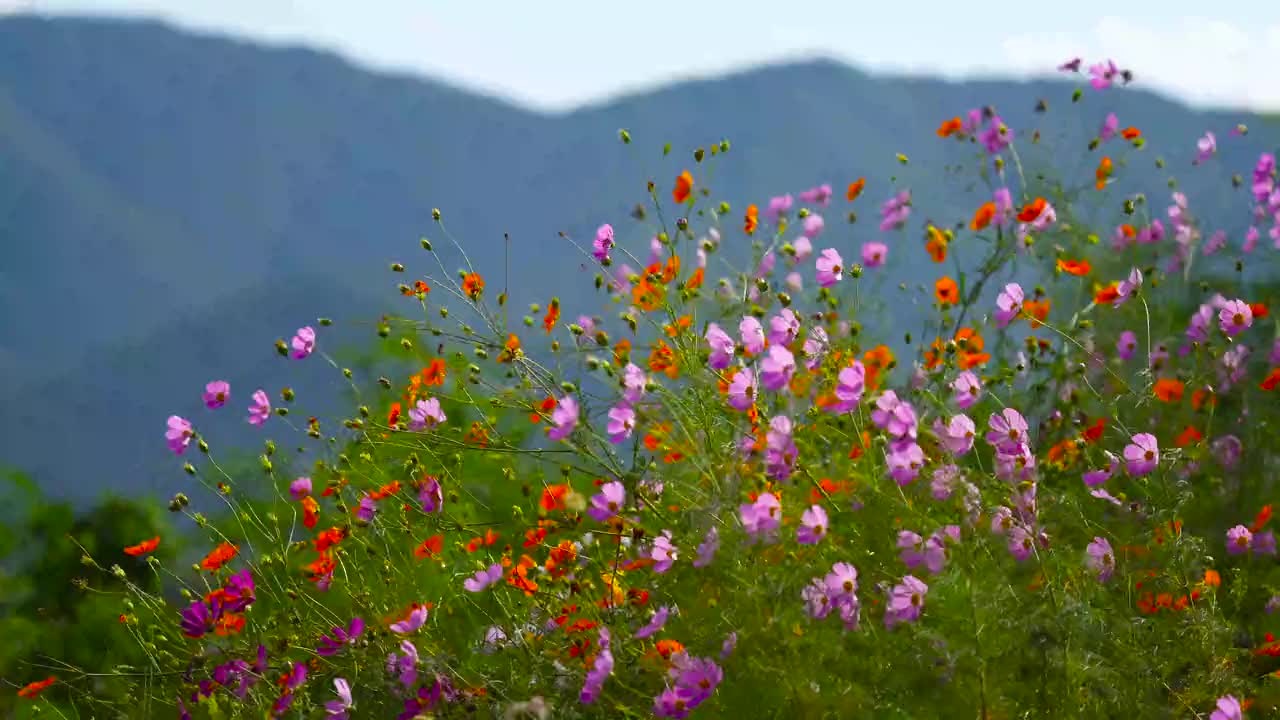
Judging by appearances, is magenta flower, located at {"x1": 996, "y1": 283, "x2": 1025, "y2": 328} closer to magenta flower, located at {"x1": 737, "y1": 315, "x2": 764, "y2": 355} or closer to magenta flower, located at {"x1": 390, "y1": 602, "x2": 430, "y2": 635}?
magenta flower, located at {"x1": 737, "y1": 315, "x2": 764, "y2": 355}

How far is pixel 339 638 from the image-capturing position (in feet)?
7.07

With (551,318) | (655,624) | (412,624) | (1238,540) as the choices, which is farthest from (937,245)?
(412,624)

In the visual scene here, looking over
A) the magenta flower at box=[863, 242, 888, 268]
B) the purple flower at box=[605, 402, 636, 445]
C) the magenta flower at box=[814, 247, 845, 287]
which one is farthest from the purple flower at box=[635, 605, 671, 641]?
the magenta flower at box=[863, 242, 888, 268]

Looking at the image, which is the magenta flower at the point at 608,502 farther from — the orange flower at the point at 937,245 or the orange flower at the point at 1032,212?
the orange flower at the point at 1032,212

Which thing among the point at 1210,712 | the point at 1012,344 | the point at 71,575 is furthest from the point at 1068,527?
the point at 71,575

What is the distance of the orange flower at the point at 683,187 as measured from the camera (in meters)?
2.60

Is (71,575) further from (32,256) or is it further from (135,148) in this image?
(135,148)

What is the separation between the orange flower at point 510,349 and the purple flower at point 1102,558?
1.05 meters

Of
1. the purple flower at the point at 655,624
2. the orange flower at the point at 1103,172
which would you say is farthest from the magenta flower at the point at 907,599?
the orange flower at the point at 1103,172

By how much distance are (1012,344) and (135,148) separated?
1083 cm

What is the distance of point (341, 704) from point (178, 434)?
853mm

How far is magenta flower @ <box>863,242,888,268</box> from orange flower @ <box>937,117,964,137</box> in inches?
14.2

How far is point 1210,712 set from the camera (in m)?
1.86

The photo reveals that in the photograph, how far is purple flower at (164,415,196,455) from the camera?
2.50m
